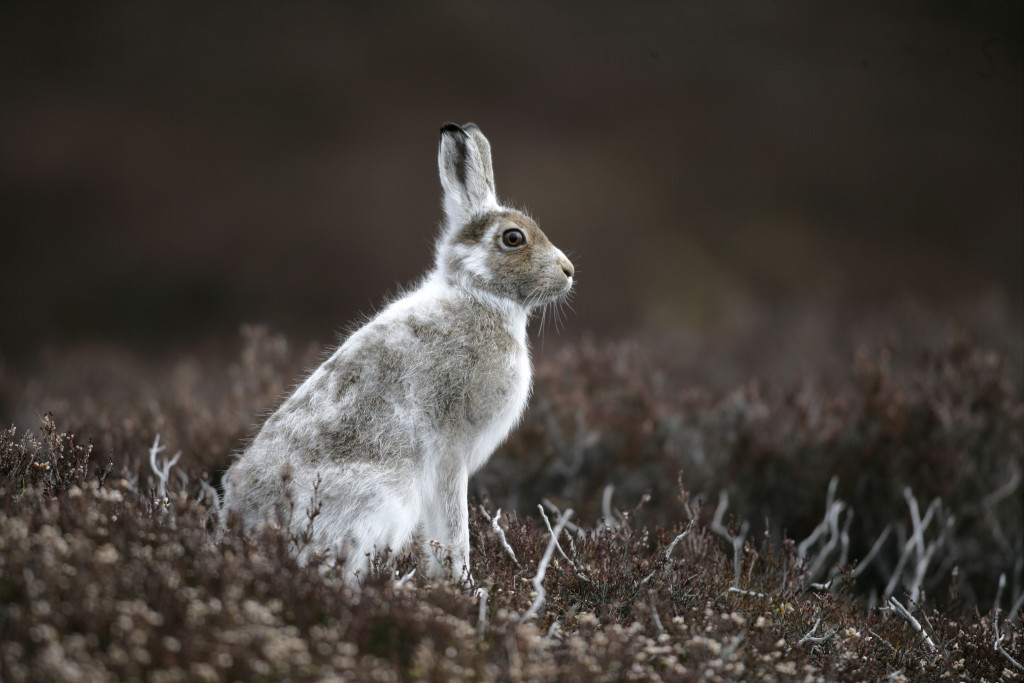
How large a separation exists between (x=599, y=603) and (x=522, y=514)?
94.5 inches

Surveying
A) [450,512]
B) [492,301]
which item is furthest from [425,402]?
[492,301]

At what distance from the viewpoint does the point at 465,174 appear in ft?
14.4

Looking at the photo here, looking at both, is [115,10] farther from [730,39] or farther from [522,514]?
[522,514]

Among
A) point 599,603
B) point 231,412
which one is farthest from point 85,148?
point 599,603

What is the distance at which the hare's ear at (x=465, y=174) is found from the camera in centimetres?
431

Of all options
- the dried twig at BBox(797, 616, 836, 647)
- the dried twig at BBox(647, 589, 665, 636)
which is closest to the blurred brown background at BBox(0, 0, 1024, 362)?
the dried twig at BBox(797, 616, 836, 647)

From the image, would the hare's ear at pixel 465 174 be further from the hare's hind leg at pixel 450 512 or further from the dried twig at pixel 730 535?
the dried twig at pixel 730 535

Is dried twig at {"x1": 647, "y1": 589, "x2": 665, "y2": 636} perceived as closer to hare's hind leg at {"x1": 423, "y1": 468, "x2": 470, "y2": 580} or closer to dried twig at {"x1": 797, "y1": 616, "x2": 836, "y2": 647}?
dried twig at {"x1": 797, "y1": 616, "x2": 836, "y2": 647}

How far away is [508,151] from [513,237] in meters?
11.5

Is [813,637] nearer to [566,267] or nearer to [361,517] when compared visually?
[361,517]

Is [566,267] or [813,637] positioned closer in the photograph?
[813,637]

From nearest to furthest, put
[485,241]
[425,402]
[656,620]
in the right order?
1. [656,620]
2. [425,402]
3. [485,241]

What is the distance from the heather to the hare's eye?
137cm

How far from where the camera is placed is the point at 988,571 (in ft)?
19.8
